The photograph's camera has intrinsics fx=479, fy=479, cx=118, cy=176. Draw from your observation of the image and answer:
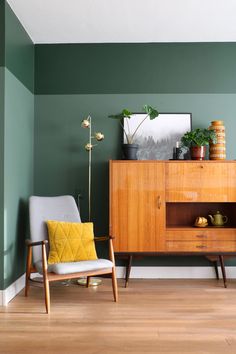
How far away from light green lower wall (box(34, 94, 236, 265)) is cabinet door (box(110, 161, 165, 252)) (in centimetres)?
53

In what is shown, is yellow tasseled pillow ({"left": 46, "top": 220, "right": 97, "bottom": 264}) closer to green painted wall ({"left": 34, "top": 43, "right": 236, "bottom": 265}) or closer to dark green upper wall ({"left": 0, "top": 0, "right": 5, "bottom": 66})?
green painted wall ({"left": 34, "top": 43, "right": 236, "bottom": 265})

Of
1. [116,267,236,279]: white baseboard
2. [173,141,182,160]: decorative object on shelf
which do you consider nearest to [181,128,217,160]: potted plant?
[173,141,182,160]: decorative object on shelf

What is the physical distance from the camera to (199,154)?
529 cm

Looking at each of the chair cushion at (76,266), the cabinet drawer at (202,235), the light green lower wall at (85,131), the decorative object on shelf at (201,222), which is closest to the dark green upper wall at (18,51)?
the light green lower wall at (85,131)

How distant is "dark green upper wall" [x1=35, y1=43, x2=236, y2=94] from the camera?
5.67 metres

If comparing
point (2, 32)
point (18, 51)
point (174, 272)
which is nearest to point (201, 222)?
point (174, 272)

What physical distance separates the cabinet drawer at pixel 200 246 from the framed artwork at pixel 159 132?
103 centimetres

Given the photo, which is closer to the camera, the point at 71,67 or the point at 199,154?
the point at 199,154

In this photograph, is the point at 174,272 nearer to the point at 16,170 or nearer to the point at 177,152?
the point at 177,152

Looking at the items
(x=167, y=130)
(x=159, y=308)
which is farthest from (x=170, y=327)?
(x=167, y=130)

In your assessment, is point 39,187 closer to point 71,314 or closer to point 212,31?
point 71,314

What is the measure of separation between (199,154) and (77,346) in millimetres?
2798

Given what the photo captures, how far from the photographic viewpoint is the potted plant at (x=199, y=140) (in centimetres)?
527

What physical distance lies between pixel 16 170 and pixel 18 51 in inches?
48.4
